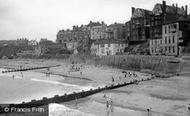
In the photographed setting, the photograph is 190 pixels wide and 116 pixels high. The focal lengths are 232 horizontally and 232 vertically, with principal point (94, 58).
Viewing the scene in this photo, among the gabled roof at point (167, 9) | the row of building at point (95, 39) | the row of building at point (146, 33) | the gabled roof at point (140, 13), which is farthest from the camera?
the row of building at point (95, 39)

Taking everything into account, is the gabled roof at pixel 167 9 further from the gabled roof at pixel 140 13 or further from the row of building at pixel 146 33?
the gabled roof at pixel 140 13

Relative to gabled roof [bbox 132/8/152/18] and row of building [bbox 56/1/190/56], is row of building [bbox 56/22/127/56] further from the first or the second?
gabled roof [bbox 132/8/152/18]

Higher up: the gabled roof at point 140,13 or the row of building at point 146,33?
the gabled roof at point 140,13

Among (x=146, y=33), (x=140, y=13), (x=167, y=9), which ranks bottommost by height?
(x=146, y=33)

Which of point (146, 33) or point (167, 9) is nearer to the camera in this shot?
point (167, 9)

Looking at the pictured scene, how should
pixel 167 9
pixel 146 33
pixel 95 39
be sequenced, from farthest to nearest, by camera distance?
pixel 95 39
pixel 146 33
pixel 167 9

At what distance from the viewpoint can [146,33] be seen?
86500mm

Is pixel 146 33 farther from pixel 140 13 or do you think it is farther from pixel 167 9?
pixel 167 9

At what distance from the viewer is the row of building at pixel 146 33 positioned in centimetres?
6550

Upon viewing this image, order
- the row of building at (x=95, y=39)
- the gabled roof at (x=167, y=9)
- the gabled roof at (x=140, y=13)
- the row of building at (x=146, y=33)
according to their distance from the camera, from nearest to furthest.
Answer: the row of building at (x=146, y=33)
the gabled roof at (x=167, y=9)
the gabled roof at (x=140, y=13)
the row of building at (x=95, y=39)

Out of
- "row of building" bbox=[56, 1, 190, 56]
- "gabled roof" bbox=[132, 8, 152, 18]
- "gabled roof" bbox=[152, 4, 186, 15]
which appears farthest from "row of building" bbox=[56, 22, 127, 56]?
"gabled roof" bbox=[152, 4, 186, 15]

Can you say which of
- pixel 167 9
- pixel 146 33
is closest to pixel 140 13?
pixel 146 33

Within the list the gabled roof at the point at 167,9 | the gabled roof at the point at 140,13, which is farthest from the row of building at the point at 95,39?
the gabled roof at the point at 167,9

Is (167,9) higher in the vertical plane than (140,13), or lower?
higher
